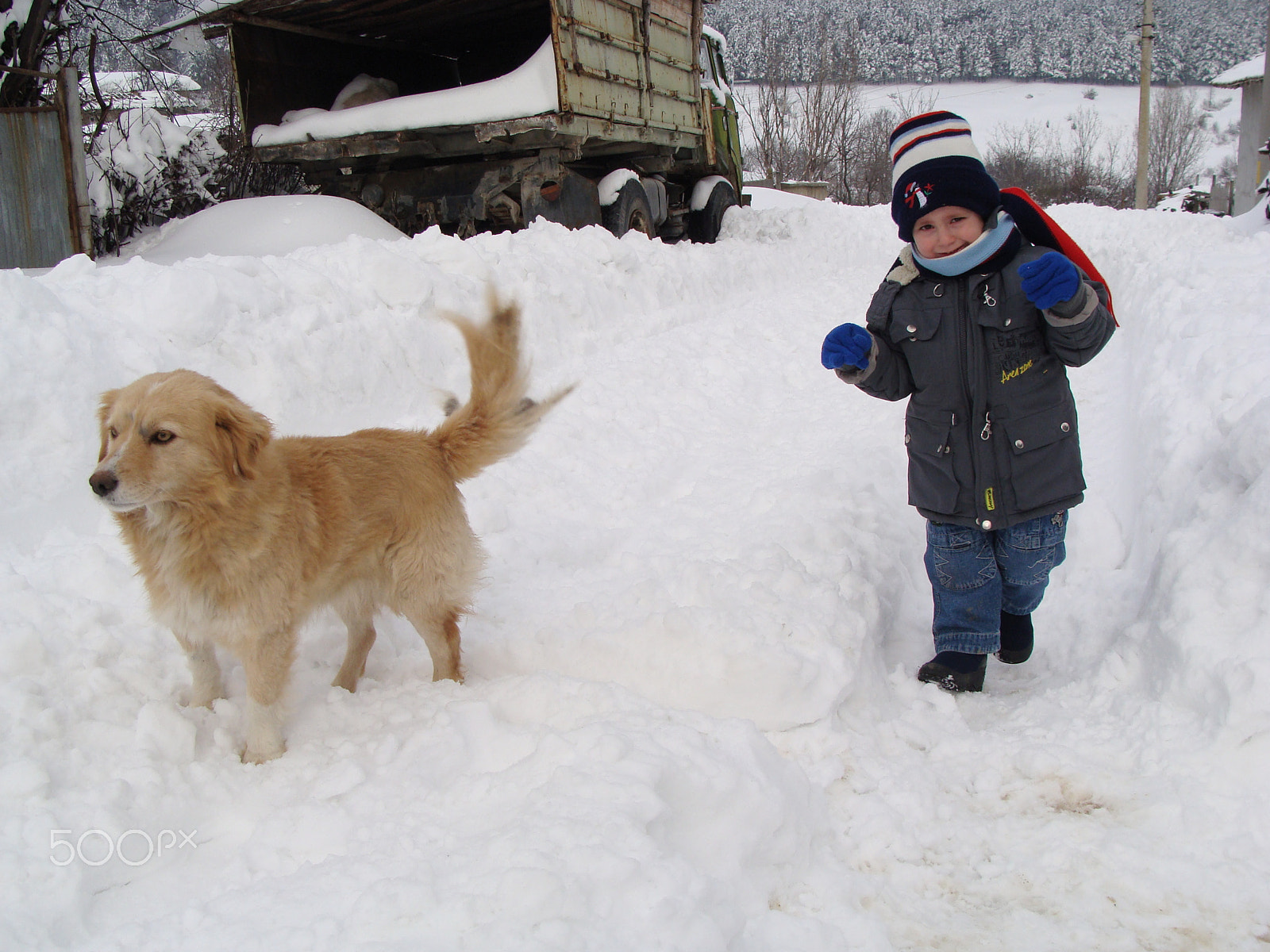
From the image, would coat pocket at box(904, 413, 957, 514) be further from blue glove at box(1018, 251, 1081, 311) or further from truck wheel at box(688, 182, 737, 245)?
truck wheel at box(688, 182, 737, 245)

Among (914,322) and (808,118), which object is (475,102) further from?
(808,118)

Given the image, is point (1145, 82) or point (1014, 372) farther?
point (1145, 82)

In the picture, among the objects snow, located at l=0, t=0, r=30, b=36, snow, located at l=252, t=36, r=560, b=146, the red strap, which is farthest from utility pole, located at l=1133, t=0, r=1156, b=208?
snow, located at l=0, t=0, r=30, b=36

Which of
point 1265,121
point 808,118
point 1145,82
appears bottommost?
point 1265,121

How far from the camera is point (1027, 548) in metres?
2.98

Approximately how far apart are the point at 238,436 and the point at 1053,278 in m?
2.48

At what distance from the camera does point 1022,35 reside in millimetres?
58062

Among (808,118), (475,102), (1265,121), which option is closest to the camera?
(475,102)

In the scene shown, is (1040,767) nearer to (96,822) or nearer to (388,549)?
(388,549)

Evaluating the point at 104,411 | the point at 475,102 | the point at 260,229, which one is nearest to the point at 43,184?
the point at 260,229

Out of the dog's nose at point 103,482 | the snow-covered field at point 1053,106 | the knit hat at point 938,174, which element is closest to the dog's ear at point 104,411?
the dog's nose at point 103,482

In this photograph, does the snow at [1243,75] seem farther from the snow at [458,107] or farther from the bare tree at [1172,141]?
the snow at [458,107]

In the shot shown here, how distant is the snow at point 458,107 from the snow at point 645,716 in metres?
3.61

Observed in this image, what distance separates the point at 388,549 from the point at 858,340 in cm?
179
